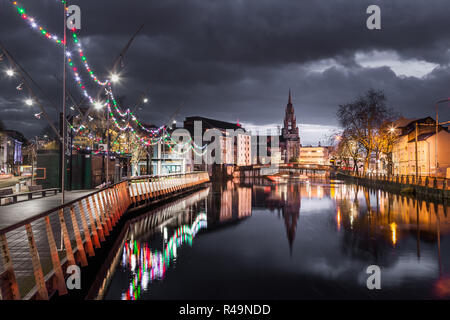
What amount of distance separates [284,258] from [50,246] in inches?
253

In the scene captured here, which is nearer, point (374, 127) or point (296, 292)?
point (296, 292)

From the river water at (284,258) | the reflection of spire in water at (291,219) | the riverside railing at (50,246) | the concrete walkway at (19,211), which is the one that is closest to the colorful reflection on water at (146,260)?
the river water at (284,258)

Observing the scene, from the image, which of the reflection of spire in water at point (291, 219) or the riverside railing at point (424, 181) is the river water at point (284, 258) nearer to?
the reflection of spire in water at point (291, 219)

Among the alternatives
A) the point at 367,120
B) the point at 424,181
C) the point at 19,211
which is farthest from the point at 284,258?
the point at 367,120

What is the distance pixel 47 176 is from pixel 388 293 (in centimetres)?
2310

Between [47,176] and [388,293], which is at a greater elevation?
[47,176]

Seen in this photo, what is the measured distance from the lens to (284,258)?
10555 millimetres

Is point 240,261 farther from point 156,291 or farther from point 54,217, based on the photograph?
point 54,217

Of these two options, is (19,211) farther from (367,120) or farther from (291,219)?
(367,120)

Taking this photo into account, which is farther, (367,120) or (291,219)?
(367,120)

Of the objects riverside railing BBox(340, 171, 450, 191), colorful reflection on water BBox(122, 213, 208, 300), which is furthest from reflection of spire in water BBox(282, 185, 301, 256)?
riverside railing BBox(340, 171, 450, 191)
